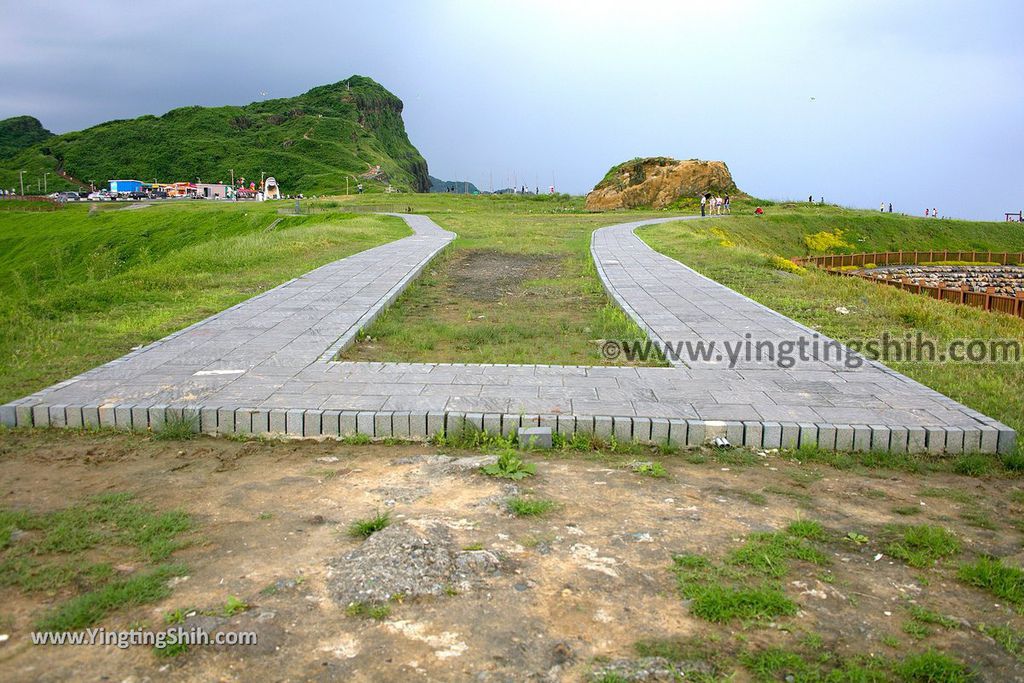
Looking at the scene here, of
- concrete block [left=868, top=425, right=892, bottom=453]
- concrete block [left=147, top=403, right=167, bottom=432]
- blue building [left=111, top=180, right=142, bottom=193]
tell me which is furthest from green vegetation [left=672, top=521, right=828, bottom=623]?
blue building [left=111, top=180, right=142, bottom=193]

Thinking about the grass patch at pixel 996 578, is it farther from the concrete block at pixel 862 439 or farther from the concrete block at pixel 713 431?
the concrete block at pixel 713 431

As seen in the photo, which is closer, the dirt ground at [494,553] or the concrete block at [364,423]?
the dirt ground at [494,553]

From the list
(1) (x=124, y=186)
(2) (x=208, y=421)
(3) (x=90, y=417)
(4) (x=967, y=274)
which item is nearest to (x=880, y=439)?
(2) (x=208, y=421)

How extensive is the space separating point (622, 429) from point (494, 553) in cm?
171

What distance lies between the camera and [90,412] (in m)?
4.86

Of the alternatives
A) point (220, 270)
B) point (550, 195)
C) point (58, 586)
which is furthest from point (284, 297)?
point (550, 195)

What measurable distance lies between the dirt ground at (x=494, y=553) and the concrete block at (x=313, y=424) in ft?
0.41

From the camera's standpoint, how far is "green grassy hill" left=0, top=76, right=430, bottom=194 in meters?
77.8

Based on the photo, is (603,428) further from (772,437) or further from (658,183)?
(658,183)

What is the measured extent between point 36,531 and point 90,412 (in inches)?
65.2

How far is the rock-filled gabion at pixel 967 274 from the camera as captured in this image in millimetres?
27672

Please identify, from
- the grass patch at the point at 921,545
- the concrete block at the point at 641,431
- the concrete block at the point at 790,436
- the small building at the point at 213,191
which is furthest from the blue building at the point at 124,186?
the grass patch at the point at 921,545

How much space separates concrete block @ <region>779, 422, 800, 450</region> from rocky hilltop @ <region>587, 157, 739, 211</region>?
32781 mm

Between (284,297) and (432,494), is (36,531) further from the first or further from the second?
(284,297)
